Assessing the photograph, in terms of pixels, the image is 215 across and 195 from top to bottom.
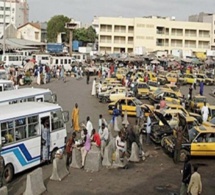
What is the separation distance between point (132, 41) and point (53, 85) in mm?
50952

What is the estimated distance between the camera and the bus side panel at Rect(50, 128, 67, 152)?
14.9m

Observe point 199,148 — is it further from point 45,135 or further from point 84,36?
point 84,36

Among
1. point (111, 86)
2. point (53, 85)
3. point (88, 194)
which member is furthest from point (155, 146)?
point (53, 85)

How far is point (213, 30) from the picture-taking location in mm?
95188

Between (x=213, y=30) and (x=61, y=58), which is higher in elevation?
(x=213, y=30)

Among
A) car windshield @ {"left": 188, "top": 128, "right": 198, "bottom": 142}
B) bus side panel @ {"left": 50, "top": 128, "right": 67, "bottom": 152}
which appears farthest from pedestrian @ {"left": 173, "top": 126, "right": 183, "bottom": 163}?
bus side panel @ {"left": 50, "top": 128, "right": 67, "bottom": 152}

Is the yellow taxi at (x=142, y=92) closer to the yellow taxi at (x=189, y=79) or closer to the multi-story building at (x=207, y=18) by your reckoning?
the yellow taxi at (x=189, y=79)

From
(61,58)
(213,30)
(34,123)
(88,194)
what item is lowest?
(88,194)

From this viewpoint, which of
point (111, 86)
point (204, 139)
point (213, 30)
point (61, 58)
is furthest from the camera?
point (213, 30)

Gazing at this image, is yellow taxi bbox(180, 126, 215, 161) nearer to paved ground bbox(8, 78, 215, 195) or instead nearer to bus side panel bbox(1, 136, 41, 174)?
paved ground bbox(8, 78, 215, 195)

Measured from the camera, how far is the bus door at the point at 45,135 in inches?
561

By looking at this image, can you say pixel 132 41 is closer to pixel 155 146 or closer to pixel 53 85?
pixel 53 85

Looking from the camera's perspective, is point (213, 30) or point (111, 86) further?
point (213, 30)

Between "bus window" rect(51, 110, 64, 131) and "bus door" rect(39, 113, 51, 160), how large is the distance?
0.31 meters
